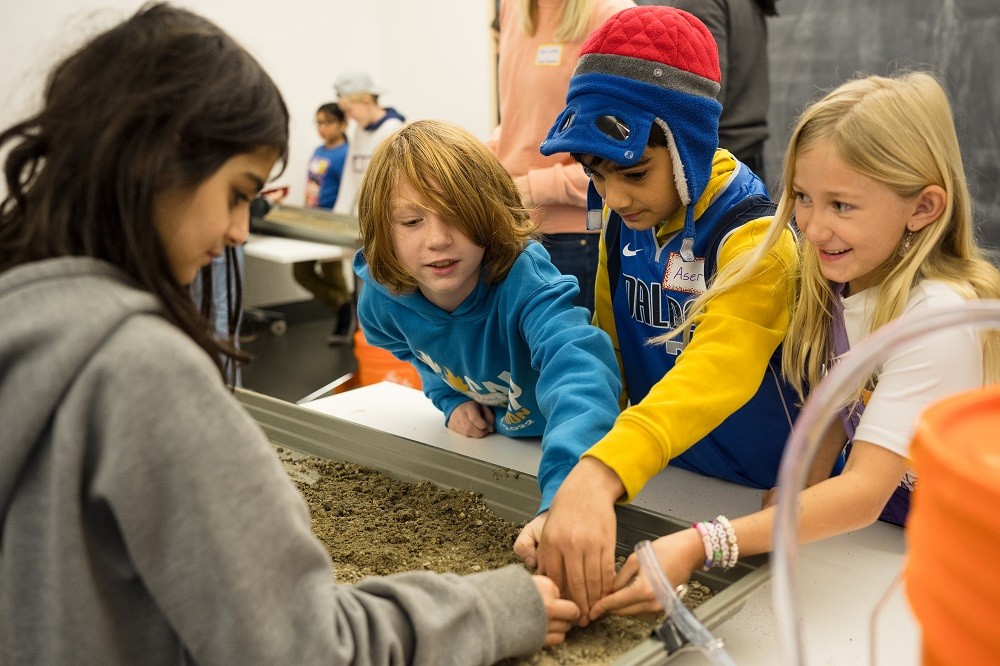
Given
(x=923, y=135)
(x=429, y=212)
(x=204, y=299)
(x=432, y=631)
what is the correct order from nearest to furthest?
1. (x=432, y=631)
2. (x=204, y=299)
3. (x=923, y=135)
4. (x=429, y=212)

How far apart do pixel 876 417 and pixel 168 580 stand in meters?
0.74

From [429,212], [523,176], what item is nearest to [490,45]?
[523,176]

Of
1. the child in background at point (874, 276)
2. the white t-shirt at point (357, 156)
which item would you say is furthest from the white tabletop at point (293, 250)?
the child in background at point (874, 276)

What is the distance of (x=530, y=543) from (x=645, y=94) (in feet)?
2.02

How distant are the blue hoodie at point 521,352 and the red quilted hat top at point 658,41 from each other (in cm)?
38

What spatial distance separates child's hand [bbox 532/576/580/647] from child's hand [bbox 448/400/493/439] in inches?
26.4

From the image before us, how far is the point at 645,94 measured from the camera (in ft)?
3.79

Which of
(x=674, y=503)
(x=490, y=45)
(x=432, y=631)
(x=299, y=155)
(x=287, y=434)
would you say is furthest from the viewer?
(x=299, y=155)

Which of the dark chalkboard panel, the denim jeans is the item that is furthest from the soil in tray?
the dark chalkboard panel

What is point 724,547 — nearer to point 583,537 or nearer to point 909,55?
point 583,537

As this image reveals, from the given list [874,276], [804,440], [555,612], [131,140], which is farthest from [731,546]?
[131,140]

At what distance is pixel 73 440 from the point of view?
→ 0.56 meters

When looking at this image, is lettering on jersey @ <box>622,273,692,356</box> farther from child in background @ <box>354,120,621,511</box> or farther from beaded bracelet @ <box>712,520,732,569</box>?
beaded bracelet @ <box>712,520,732,569</box>

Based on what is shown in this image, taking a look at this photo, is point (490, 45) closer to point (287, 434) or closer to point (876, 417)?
point (287, 434)
